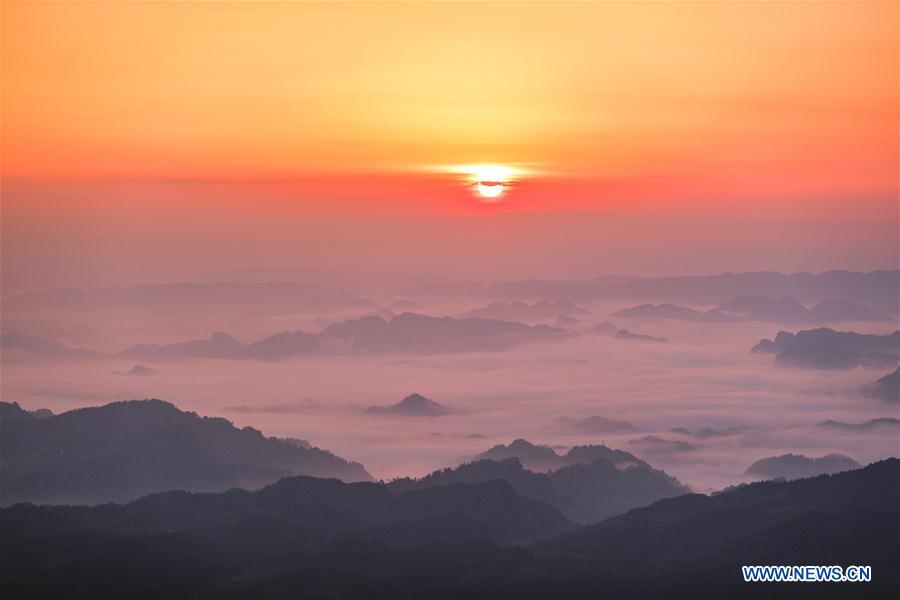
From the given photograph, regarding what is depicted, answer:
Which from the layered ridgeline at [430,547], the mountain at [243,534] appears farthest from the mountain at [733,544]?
the mountain at [243,534]

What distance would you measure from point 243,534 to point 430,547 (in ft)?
95.2

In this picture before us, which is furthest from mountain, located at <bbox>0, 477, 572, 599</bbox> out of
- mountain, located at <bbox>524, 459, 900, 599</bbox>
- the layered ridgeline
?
mountain, located at <bbox>524, 459, 900, 599</bbox>

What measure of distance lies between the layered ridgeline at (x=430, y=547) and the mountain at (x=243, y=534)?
0.92 ft

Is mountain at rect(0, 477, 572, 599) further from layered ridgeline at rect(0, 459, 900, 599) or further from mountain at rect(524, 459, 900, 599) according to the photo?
mountain at rect(524, 459, 900, 599)

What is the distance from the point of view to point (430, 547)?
5969 inches

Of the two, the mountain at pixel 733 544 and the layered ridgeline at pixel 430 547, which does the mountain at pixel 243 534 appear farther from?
the mountain at pixel 733 544

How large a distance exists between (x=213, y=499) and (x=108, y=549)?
33667 mm

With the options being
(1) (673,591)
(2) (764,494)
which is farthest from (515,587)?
(2) (764,494)

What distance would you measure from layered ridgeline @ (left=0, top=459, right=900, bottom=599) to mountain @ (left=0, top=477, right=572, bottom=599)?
279 millimetres

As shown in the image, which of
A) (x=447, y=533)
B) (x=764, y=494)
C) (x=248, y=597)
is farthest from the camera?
(x=764, y=494)

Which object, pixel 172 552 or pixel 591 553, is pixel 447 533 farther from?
pixel 172 552

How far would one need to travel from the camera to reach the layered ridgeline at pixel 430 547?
457 ft

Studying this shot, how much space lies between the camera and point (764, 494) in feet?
576

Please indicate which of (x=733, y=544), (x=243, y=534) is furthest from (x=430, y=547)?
(x=733, y=544)
